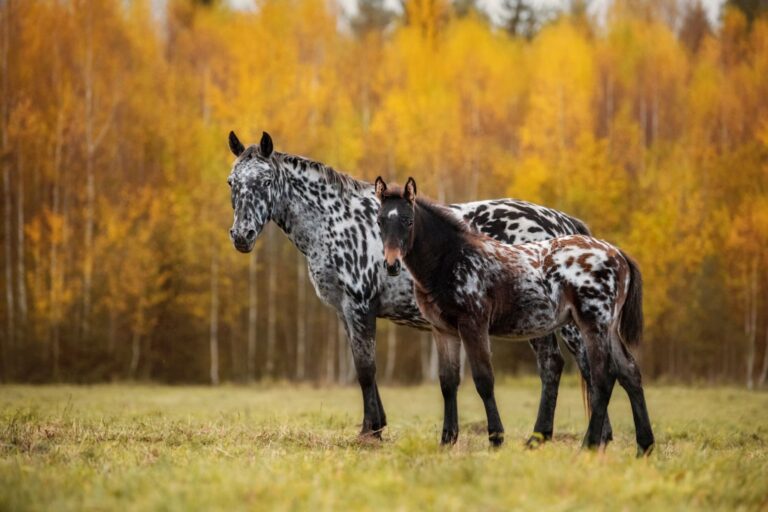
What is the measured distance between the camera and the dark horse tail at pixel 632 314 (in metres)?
8.36

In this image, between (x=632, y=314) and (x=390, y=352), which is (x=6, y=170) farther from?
(x=632, y=314)

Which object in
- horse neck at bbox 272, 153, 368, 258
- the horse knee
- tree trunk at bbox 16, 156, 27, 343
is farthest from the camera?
tree trunk at bbox 16, 156, 27, 343

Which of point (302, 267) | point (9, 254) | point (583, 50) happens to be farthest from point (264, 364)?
point (583, 50)

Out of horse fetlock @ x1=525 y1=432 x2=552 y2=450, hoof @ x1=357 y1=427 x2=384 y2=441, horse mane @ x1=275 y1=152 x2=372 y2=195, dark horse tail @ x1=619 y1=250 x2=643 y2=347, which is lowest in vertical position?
hoof @ x1=357 y1=427 x2=384 y2=441

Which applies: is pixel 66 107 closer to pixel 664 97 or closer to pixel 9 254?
pixel 9 254

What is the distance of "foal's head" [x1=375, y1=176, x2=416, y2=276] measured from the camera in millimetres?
7931

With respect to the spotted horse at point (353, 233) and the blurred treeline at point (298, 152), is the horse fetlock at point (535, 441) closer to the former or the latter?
Result: the spotted horse at point (353, 233)

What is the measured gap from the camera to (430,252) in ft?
27.5

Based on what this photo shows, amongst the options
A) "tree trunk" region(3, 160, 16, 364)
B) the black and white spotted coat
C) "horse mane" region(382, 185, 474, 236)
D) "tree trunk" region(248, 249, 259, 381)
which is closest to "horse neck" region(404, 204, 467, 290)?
"horse mane" region(382, 185, 474, 236)

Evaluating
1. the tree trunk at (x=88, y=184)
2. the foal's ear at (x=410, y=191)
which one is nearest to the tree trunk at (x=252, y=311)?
the tree trunk at (x=88, y=184)

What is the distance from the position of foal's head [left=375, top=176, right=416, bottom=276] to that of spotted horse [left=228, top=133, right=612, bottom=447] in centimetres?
176

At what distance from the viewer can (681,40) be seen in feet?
143

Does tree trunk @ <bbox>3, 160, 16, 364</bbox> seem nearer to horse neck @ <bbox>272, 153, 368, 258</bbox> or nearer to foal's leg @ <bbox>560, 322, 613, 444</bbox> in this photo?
horse neck @ <bbox>272, 153, 368, 258</bbox>

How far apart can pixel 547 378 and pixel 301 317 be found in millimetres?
20132
